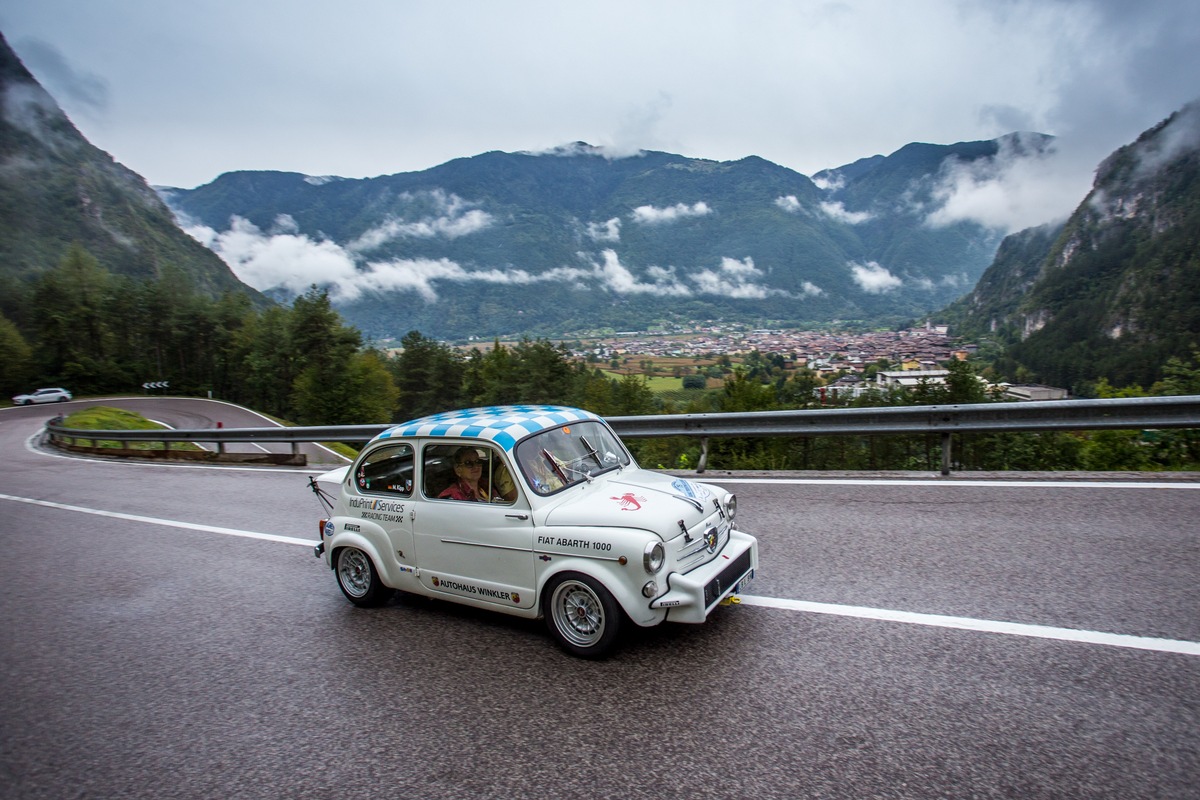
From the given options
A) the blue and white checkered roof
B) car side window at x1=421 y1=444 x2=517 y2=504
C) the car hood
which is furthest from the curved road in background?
the car hood

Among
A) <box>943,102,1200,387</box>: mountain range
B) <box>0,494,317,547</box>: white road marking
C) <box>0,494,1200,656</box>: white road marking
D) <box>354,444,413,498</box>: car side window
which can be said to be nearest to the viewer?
<box>0,494,1200,656</box>: white road marking

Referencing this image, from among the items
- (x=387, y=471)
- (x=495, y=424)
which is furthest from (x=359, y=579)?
(x=495, y=424)

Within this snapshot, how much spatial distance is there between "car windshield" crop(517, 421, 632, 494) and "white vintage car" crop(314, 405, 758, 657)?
0.4 inches

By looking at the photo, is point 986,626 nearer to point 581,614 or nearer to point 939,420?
point 581,614

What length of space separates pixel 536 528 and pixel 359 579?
80.5 inches

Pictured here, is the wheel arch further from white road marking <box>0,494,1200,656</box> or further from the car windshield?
white road marking <box>0,494,1200,656</box>

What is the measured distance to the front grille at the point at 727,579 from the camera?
4.13m

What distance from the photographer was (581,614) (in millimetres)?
4312

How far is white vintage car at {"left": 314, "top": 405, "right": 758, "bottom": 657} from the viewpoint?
13.4 feet

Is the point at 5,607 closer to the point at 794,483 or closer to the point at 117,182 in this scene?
the point at 794,483

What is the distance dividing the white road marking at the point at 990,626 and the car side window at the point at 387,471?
2.78 metres

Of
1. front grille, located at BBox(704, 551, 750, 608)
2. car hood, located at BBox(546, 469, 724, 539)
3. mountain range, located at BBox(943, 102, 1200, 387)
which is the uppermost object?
mountain range, located at BBox(943, 102, 1200, 387)

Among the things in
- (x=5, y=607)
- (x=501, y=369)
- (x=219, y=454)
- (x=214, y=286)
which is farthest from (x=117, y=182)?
(x=5, y=607)

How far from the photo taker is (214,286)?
158 m
